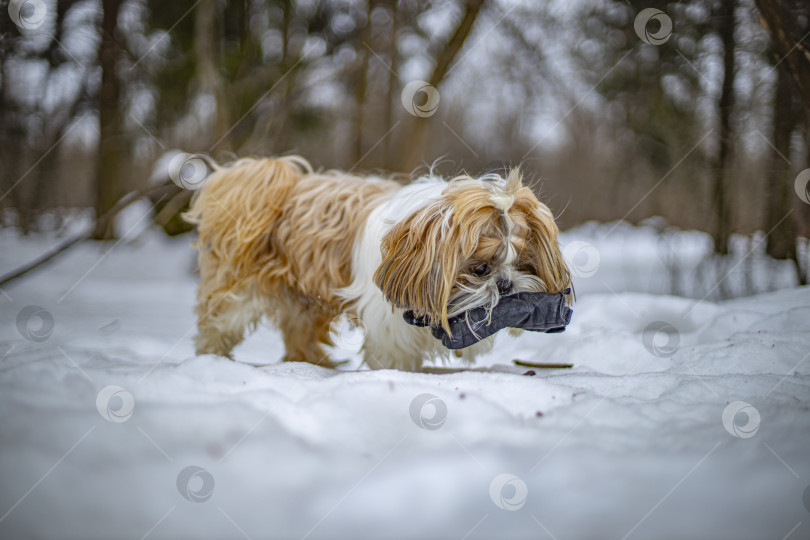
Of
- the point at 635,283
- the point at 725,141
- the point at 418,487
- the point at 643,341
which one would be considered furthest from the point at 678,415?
the point at 635,283

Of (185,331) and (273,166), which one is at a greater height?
(273,166)

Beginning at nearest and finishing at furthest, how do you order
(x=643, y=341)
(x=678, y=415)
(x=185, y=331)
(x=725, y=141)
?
1. (x=678, y=415)
2. (x=643, y=341)
3. (x=185, y=331)
4. (x=725, y=141)

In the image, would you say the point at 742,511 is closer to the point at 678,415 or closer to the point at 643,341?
the point at 678,415

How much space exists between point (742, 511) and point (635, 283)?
4728mm

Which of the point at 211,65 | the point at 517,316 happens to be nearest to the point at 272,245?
the point at 517,316

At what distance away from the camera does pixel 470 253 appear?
6.85 ft

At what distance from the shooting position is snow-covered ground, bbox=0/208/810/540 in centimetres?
139

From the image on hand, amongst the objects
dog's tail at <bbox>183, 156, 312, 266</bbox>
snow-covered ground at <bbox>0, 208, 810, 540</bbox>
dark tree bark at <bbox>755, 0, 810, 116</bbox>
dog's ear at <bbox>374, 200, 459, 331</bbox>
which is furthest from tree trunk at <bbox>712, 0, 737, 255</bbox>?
A: dog's tail at <bbox>183, 156, 312, 266</bbox>

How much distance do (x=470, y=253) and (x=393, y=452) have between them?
0.87 m

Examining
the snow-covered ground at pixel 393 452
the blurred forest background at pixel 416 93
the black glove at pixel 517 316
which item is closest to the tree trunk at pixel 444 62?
the blurred forest background at pixel 416 93

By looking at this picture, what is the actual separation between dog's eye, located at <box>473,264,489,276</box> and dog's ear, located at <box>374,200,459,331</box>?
11 centimetres

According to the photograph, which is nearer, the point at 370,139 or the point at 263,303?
the point at 263,303

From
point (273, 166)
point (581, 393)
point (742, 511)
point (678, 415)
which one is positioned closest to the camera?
point (742, 511)

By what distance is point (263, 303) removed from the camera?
285cm
